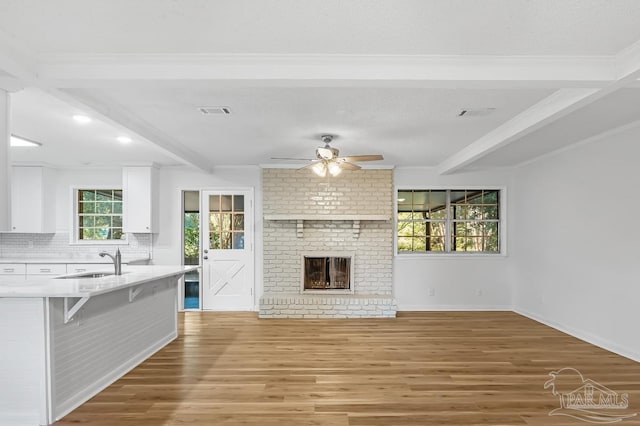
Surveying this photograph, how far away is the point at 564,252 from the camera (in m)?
4.89

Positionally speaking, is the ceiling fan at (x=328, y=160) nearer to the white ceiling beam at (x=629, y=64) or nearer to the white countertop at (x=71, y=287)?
the white countertop at (x=71, y=287)

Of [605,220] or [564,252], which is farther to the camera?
[564,252]

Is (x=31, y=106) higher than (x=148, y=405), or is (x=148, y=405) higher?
(x=31, y=106)

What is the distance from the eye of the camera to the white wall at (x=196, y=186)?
20.3 ft

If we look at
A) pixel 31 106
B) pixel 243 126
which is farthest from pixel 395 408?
pixel 31 106

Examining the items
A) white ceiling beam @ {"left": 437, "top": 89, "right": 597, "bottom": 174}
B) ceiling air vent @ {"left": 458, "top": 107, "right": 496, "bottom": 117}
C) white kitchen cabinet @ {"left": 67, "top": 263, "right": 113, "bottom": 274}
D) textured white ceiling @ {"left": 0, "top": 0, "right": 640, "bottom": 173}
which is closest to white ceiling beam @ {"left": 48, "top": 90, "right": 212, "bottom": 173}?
textured white ceiling @ {"left": 0, "top": 0, "right": 640, "bottom": 173}

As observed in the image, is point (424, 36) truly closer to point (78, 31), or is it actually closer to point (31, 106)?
point (78, 31)

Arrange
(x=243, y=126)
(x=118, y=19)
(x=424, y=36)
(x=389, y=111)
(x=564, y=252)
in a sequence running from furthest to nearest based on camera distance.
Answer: (x=564, y=252), (x=243, y=126), (x=389, y=111), (x=424, y=36), (x=118, y=19)

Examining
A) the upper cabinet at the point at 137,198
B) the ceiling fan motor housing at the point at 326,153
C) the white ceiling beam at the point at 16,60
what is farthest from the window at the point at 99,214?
the white ceiling beam at the point at 16,60

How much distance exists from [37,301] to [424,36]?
3.13 meters

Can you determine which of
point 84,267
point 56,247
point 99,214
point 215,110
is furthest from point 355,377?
point 56,247

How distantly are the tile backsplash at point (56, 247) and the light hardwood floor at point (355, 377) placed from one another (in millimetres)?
1972

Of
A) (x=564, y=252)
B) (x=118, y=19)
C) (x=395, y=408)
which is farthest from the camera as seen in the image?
(x=564, y=252)

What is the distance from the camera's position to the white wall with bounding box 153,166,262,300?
20.3 ft
